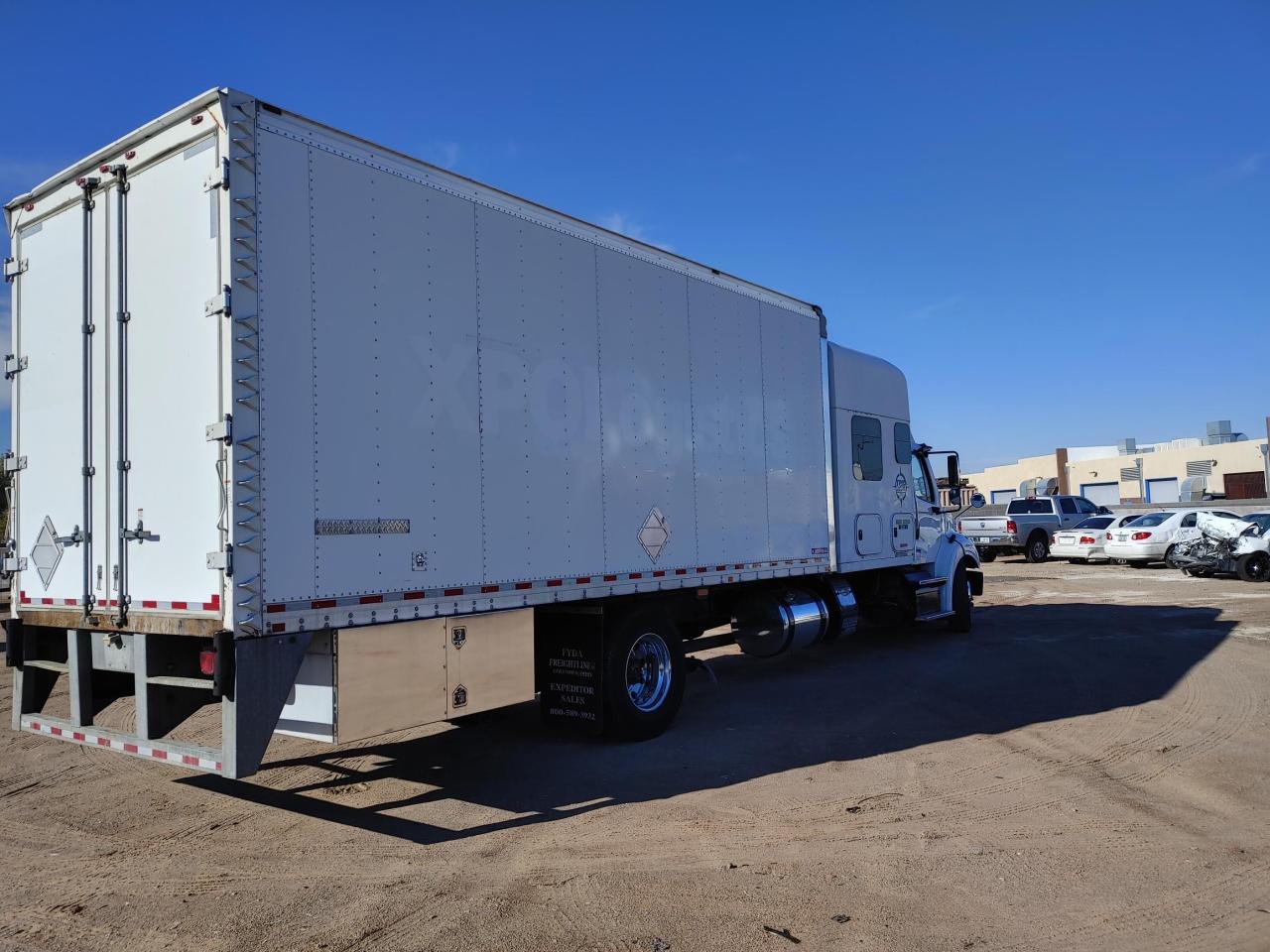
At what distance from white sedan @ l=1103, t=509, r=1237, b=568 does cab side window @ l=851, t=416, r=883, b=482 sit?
1557 cm

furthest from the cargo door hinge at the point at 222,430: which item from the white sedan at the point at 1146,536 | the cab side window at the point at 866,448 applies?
the white sedan at the point at 1146,536

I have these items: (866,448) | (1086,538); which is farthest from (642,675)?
(1086,538)

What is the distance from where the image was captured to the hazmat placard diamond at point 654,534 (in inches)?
287

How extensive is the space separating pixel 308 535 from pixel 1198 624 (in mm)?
12899

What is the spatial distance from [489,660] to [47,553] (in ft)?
10.1

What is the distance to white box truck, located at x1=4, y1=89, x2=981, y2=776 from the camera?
4902 mm

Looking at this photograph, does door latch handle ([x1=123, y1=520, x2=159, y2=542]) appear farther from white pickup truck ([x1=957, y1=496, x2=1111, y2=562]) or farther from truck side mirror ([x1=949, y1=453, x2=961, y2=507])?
white pickup truck ([x1=957, y1=496, x2=1111, y2=562])

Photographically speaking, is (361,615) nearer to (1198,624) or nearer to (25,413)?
(25,413)

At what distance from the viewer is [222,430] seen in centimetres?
475

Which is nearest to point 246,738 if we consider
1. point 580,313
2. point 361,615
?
point 361,615

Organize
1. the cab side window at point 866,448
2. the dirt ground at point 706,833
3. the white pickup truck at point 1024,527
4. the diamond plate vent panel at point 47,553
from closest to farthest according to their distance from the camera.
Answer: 1. the dirt ground at point 706,833
2. the diamond plate vent panel at point 47,553
3. the cab side window at point 866,448
4. the white pickup truck at point 1024,527

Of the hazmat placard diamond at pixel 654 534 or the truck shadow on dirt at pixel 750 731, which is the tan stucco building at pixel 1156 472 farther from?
the hazmat placard diamond at pixel 654 534

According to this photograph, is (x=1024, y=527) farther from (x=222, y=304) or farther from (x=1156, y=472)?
(x=1156, y=472)

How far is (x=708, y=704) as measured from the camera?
8.77 m
